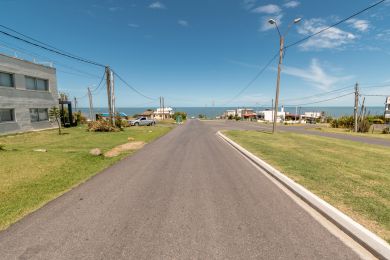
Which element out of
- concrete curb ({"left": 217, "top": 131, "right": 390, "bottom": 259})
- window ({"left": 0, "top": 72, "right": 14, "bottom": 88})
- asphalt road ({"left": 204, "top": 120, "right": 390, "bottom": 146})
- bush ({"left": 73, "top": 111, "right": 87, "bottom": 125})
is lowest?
asphalt road ({"left": 204, "top": 120, "right": 390, "bottom": 146})

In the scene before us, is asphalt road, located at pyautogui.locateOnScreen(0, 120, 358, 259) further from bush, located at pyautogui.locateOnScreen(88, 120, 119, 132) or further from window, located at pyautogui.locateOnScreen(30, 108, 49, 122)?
window, located at pyautogui.locateOnScreen(30, 108, 49, 122)

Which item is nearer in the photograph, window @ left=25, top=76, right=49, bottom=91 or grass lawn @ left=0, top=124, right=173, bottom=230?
grass lawn @ left=0, top=124, right=173, bottom=230

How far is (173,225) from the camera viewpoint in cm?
377

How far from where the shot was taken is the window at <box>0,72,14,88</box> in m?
18.8

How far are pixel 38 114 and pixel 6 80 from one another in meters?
4.80

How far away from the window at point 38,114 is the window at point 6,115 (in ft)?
7.03

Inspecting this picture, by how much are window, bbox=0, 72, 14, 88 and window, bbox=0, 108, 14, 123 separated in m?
2.36

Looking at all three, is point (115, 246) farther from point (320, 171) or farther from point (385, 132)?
point (385, 132)

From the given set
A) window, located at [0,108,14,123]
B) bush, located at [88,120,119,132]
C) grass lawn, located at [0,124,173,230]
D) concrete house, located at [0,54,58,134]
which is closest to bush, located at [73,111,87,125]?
concrete house, located at [0,54,58,134]

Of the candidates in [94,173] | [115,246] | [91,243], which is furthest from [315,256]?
[94,173]

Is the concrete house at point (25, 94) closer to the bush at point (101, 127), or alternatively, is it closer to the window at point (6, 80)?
the window at point (6, 80)

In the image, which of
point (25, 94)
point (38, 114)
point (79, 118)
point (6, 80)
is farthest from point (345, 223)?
point (79, 118)

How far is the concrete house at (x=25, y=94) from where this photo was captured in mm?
18891

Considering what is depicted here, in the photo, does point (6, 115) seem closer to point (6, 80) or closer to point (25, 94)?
point (25, 94)
